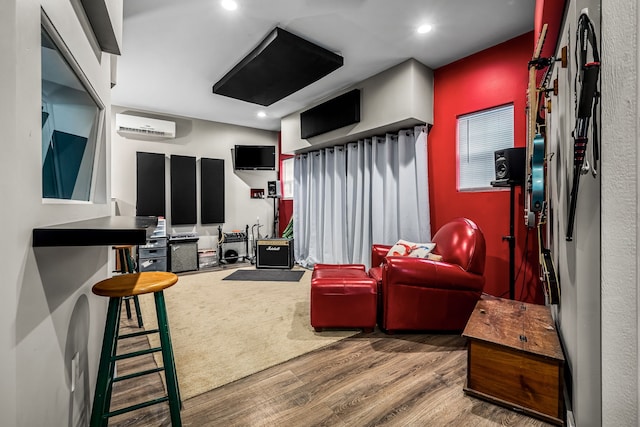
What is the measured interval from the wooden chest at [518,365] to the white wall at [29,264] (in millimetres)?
1830

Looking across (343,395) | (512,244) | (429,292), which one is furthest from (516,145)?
(343,395)

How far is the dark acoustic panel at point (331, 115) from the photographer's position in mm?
3697

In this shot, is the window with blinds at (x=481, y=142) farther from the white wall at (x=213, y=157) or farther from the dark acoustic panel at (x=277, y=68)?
the white wall at (x=213, y=157)

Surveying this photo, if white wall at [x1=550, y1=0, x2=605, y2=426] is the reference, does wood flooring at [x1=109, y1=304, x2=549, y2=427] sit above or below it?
below

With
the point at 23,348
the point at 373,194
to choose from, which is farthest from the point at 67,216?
the point at 373,194

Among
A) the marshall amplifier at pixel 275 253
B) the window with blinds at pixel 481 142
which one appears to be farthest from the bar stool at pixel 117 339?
the marshall amplifier at pixel 275 253

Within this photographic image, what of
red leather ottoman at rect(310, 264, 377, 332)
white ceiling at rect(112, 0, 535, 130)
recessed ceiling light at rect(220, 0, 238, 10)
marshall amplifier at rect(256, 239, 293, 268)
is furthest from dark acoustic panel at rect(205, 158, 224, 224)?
red leather ottoman at rect(310, 264, 377, 332)

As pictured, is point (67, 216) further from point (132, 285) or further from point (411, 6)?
point (411, 6)

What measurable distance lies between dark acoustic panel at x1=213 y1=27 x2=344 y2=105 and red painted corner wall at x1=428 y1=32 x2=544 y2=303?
1348mm

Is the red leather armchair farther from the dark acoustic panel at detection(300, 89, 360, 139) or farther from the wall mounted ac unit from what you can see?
the wall mounted ac unit

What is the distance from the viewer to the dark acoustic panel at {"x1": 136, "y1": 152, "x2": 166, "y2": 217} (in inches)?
187

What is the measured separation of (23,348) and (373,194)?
353 cm

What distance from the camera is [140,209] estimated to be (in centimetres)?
475

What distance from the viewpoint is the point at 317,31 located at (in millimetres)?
2656
